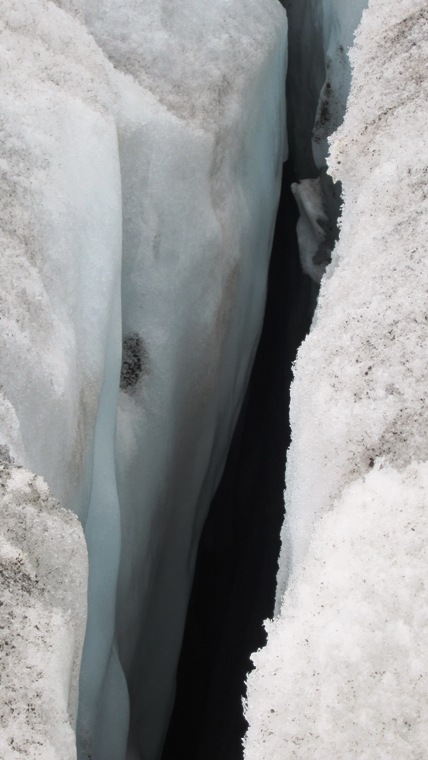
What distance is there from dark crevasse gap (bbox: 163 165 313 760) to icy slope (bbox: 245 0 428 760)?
44.8 inches

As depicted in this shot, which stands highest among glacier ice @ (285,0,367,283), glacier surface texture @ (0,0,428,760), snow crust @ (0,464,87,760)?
glacier ice @ (285,0,367,283)

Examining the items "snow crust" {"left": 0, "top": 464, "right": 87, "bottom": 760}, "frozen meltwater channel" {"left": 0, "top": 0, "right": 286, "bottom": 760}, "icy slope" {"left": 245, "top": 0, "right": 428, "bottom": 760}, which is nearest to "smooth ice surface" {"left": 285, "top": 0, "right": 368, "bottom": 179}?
"frozen meltwater channel" {"left": 0, "top": 0, "right": 286, "bottom": 760}

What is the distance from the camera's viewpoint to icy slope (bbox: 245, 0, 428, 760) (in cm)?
86

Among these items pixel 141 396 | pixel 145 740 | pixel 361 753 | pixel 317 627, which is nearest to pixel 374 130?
pixel 141 396

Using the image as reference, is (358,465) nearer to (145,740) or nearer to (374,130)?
(374,130)

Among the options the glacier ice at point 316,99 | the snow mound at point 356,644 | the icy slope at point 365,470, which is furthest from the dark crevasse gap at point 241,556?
the snow mound at point 356,644

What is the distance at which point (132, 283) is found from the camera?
5.84 ft

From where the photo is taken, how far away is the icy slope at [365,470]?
2.83ft

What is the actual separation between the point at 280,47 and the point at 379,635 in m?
1.62

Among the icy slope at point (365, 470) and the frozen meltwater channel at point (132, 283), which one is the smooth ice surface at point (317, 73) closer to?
the frozen meltwater channel at point (132, 283)

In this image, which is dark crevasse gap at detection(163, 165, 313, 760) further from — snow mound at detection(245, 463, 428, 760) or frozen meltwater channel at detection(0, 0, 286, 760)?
snow mound at detection(245, 463, 428, 760)

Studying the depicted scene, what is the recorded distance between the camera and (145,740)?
79.0 inches

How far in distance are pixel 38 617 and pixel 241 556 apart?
150 centimetres

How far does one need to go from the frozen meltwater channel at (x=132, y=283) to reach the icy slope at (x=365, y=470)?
0.29 m
